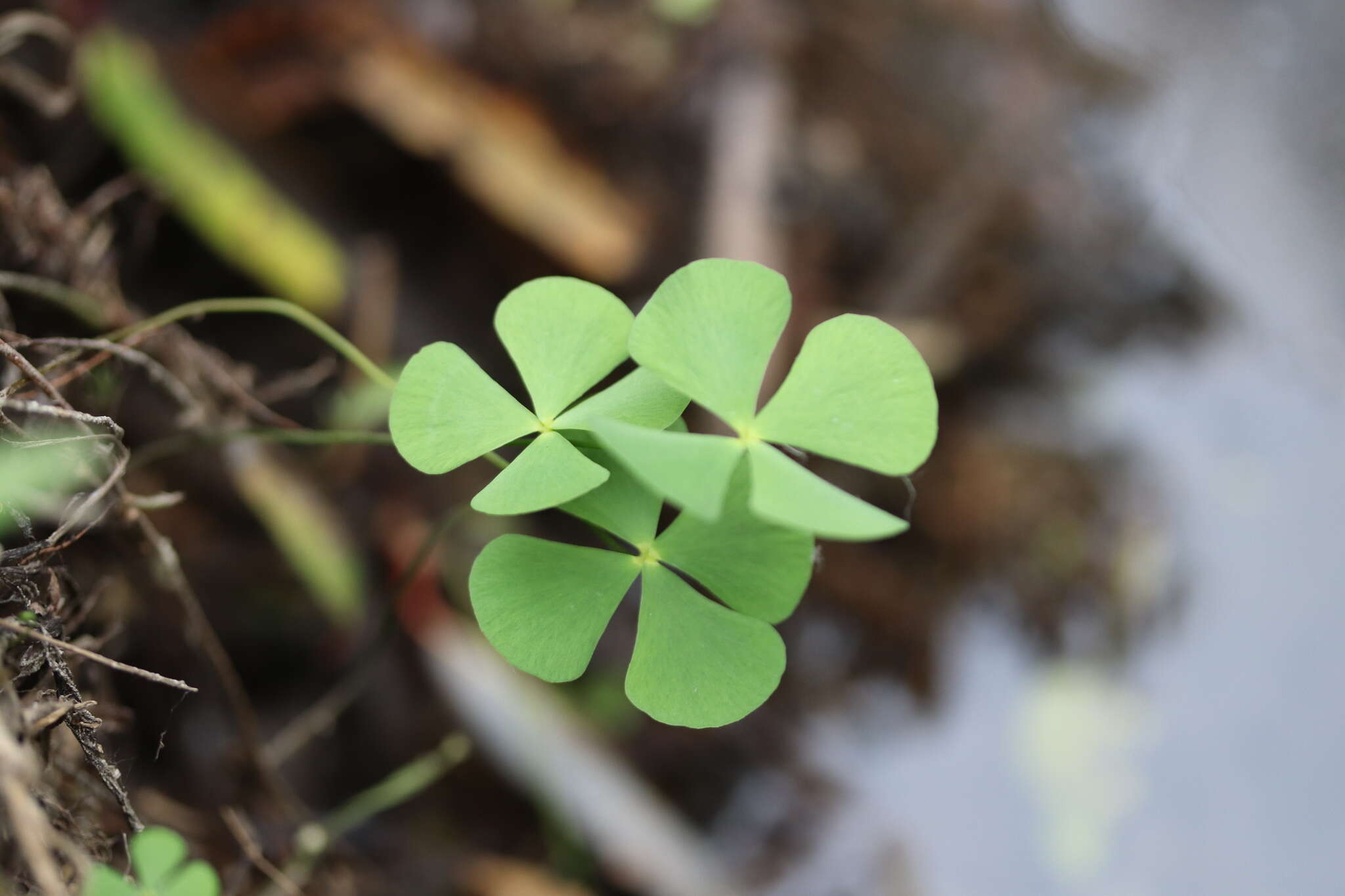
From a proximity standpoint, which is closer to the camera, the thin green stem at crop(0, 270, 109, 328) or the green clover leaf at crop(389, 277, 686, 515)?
the green clover leaf at crop(389, 277, 686, 515)

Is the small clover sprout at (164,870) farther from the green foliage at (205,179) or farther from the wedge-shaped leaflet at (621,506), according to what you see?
the green foliage at (205,179)

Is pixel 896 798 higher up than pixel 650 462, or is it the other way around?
pixel 650 462

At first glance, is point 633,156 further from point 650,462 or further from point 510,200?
point 650,462

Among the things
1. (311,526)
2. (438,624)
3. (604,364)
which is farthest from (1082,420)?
(604,364)

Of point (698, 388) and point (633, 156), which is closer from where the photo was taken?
point (698, 388)

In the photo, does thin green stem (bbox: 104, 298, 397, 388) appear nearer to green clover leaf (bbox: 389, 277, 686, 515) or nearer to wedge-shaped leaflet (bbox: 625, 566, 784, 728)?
green clover leaf (bbox: 389, 277, 686, 515)

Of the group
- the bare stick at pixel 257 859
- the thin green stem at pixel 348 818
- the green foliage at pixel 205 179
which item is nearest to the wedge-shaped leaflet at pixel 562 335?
the bare stick at pixel 257 859

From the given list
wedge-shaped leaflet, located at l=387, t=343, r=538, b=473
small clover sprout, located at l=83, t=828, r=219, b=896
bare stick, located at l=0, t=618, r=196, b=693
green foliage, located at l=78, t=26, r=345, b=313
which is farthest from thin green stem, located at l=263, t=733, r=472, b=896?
green foliage, located at l=78, t=26, r=345, b=313
